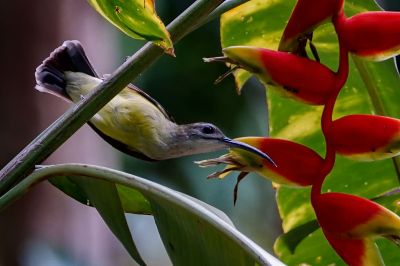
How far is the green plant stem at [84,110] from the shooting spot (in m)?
0.73

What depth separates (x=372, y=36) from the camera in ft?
2.52

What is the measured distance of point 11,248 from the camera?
249 centimetres

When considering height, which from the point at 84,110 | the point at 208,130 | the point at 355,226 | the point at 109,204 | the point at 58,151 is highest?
the point at 84,110

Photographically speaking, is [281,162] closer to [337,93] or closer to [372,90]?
[337,93]

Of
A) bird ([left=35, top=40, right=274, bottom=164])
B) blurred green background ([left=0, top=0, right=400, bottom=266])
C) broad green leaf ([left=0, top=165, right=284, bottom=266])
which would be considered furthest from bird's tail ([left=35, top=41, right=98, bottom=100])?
blurred green background ([left=0, top=0, right=400, bottom=266])

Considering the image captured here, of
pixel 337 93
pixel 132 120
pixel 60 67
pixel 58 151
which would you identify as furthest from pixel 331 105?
pixel 58 151

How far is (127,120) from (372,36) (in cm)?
61

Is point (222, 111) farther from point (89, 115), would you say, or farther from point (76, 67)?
point (89, 115)

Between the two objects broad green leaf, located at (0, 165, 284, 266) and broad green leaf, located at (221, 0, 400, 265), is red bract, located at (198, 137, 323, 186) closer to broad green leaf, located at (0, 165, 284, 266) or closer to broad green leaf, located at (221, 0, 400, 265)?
broad green leaf, located at (0, 165, 284, 266)

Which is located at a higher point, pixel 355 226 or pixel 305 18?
pixel 305 18

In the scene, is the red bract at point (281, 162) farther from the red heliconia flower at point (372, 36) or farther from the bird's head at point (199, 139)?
the bird's head at point (199, 139)

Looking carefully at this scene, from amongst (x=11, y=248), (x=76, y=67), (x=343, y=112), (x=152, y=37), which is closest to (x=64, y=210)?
(x=11, y=248)

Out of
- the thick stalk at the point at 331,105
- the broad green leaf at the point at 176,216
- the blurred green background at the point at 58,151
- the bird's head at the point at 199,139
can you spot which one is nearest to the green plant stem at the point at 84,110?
the broad green leaf at the point at 176,216

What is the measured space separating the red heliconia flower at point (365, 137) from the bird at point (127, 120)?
1.52 feet
